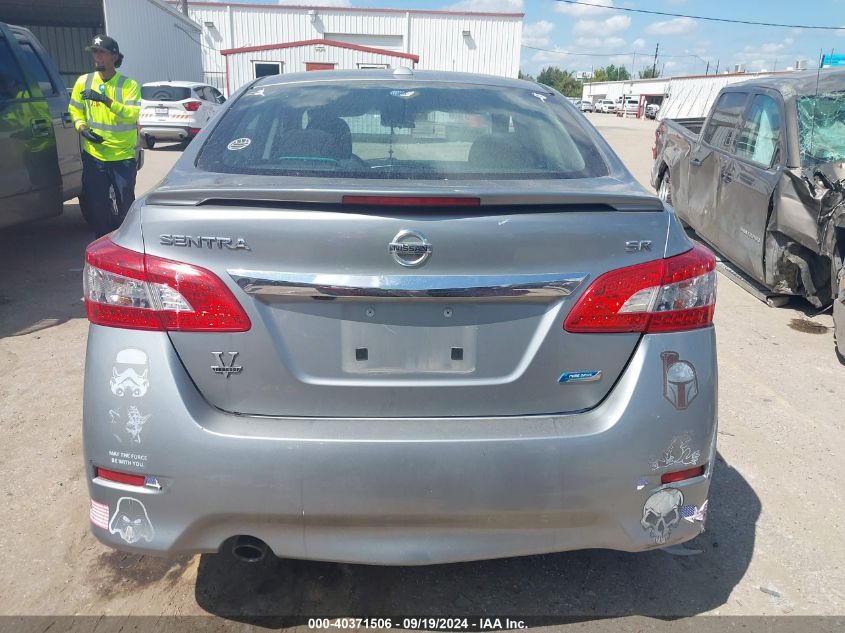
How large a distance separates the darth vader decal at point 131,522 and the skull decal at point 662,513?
1465 mm

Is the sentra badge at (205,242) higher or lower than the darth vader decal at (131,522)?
higher

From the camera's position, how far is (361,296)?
2.00 metres

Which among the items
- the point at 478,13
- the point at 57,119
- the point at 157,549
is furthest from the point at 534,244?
the point at 478,13

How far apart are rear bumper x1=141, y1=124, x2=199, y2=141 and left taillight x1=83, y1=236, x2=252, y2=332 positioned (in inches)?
681

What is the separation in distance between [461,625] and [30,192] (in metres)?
5.41

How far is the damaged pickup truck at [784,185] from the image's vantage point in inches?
201

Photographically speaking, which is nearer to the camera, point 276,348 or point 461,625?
point 276,348

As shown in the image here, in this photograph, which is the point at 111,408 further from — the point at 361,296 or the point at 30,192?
the point at 30,192

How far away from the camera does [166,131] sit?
59.4ft

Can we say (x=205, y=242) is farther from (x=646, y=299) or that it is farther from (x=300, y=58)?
(x=300, y=58)

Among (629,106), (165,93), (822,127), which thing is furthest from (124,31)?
(629,106)

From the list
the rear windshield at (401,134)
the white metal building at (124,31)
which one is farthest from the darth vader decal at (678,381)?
the white metal building at (124,31)

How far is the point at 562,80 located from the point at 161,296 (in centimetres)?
10370

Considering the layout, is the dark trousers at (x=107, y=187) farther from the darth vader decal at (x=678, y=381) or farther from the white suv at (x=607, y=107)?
the white suv at (x=607, y=107)
